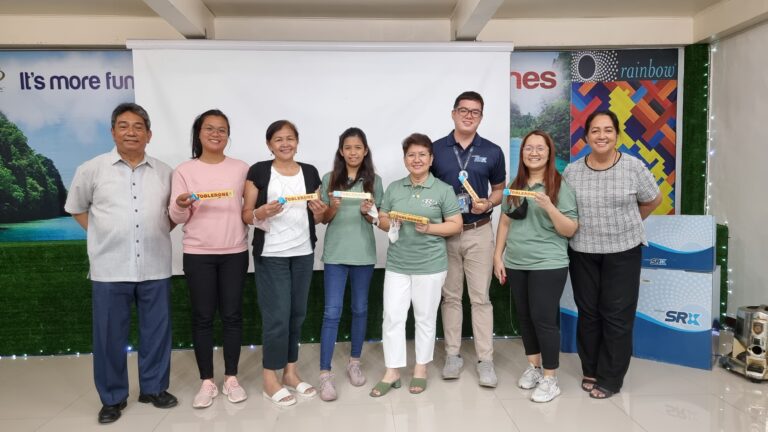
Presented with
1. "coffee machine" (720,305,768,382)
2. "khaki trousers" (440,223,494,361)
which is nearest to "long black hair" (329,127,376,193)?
"khaki trousers" (440,223,494,361)

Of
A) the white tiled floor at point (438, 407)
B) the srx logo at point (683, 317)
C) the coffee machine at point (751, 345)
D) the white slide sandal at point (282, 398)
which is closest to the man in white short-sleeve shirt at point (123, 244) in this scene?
the white tiled floor at point (438, 407)

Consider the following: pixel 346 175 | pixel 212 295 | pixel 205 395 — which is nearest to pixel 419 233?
pixel 346 175

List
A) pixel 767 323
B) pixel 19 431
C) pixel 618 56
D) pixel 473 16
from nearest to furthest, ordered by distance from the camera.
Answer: pixel 19 431 → pixel 767 323 → pixel 473 16 → pixel 618 56

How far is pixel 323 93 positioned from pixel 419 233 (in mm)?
1681

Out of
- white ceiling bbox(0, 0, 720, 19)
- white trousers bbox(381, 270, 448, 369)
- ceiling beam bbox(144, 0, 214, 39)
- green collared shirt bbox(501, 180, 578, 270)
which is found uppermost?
white ceiling bbox(0, 0, 720, 19)

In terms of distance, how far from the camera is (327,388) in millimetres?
2971

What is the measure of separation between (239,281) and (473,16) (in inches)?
93.5

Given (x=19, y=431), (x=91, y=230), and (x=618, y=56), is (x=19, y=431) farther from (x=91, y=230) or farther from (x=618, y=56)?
(x=618, y=56)

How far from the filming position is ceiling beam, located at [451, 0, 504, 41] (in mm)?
3443

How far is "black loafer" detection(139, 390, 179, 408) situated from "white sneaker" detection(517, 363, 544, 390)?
1.99 meters

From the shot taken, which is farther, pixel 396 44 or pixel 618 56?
pixel 618 56

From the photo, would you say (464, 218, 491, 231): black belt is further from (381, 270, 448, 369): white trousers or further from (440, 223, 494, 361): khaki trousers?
(381, 270, 448, 369): white trousers

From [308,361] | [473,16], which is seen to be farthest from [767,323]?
[308,361]

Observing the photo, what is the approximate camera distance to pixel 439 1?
13.0 ft
